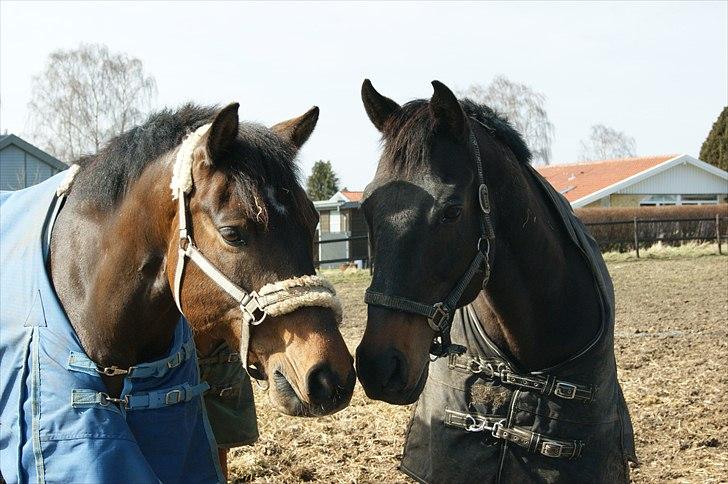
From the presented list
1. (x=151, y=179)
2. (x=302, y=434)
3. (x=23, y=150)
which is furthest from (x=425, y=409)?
(x=23, y=150)

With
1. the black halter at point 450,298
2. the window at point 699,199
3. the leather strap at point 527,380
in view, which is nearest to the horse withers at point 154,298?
the black halter at point 450,298

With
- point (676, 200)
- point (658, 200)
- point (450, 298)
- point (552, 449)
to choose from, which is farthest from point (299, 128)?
point (676, 200)

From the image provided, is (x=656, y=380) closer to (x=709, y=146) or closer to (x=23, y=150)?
(x=23, y=150)

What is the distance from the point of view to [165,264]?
257cm

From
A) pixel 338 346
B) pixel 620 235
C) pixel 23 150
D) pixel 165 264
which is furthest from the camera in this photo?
pixel 620 235

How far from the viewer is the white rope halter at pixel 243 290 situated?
7.63 ft

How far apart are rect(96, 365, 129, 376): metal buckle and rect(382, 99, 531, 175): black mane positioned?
1.23 metres

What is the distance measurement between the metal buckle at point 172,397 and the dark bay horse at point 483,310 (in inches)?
26.1

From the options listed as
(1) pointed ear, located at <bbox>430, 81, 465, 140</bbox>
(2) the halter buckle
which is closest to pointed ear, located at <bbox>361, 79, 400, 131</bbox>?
(1) pointed ear, located at <bbox>430, 81, 465, 140</bbox>

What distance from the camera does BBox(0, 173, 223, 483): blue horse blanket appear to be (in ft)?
7.85

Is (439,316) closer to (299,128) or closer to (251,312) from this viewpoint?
(251,312)

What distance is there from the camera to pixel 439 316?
2752mm

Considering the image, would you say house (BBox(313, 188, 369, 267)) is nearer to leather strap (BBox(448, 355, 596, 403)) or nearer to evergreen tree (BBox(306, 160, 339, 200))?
evergreen tree (BBox(306, 160, 339, 200))

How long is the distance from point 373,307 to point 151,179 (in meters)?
0.90
